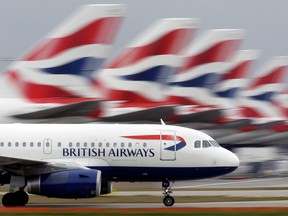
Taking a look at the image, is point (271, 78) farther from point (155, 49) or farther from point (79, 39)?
point (79, 39)

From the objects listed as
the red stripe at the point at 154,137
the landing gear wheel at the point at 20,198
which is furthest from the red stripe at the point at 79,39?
the landing gear wheel at the point at 20,198

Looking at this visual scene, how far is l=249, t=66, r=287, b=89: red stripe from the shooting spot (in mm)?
81375

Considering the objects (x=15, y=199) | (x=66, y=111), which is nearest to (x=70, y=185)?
(x=15, y=199)

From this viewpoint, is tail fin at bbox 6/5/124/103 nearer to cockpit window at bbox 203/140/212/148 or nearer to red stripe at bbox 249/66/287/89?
cockpit window at bbox 203/140/212/148

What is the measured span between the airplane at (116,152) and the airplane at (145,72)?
2192 centimetres

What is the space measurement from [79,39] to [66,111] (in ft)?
13.8

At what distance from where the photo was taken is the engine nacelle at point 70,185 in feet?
87.7

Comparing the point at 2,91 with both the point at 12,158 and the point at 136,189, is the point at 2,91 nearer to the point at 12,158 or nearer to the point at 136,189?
the point at 136,189

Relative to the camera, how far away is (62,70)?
44.9 m

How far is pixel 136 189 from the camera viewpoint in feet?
135

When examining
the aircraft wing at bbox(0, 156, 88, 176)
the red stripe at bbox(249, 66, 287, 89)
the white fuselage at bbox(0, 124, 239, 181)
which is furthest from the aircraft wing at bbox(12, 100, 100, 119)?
the red stripe at bbox(249, 66, 287, 89)

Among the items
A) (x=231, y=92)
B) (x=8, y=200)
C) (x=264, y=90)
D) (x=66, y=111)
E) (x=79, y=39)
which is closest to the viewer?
(x=8, y=200)

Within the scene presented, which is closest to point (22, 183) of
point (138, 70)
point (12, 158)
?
point (12, 158)

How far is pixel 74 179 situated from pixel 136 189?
14.5 m
